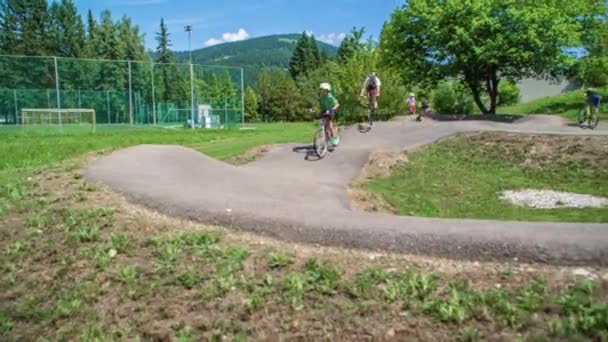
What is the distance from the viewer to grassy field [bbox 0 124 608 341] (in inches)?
137

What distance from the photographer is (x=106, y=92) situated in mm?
41125

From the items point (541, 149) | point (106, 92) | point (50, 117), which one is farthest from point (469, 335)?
point (106, 92)

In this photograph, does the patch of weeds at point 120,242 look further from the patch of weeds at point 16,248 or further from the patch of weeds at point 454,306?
the patch of weeds at point 454,306

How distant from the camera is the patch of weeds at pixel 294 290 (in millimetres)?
3844

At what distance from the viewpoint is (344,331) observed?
11.5ft

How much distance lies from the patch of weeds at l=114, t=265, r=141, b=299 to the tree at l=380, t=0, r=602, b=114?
75.0 feet

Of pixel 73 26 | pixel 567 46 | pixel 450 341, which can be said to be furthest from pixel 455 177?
pixel 73 26

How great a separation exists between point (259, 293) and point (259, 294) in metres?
0.02

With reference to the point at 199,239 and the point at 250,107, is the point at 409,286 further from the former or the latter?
the point at 250,107

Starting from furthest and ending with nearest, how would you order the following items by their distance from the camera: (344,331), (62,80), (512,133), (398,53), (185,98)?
(185,98) → (62,80) → (398,53) → (512,133) → (344,331)

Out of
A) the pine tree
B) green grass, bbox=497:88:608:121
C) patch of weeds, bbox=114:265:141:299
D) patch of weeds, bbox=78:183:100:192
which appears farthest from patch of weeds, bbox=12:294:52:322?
the pine tree

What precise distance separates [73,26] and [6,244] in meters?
79.7

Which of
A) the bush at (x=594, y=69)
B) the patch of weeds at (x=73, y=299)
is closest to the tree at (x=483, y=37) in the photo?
the bush at (x=594, y=69)

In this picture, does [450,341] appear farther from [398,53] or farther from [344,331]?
[398,53]
